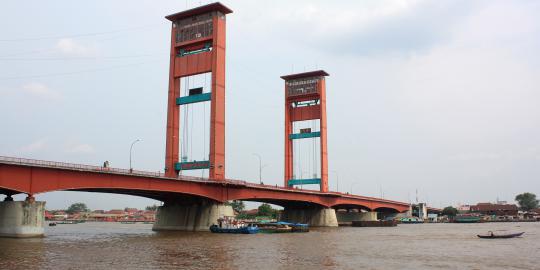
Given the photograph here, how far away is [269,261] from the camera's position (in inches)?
1452

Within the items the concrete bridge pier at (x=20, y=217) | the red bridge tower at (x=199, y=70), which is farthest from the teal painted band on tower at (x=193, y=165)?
the concrete bridge pier at (x=20, y=217)

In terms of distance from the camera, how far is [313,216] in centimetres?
11344

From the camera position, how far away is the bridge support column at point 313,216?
112 meters

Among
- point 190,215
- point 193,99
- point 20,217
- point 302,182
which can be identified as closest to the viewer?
point 20,217

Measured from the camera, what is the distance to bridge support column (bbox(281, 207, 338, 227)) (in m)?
112

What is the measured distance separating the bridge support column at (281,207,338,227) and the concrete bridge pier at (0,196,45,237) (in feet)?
224

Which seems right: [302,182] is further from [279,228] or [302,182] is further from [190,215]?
[190,215]

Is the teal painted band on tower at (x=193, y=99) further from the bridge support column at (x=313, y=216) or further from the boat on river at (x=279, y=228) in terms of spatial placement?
the bridge support column at (x=313, y=216)

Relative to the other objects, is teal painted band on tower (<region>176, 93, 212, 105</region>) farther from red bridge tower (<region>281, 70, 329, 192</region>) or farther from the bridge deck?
red bridge tower (<region>281, 70, 329, 192</region>)

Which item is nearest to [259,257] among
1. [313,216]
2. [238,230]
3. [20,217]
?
[20,217]

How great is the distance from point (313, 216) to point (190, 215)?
3973cm

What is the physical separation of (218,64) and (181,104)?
8.80 meters

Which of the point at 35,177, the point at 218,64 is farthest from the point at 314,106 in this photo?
the point at 35,177

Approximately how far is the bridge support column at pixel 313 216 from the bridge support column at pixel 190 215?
3586 cm
